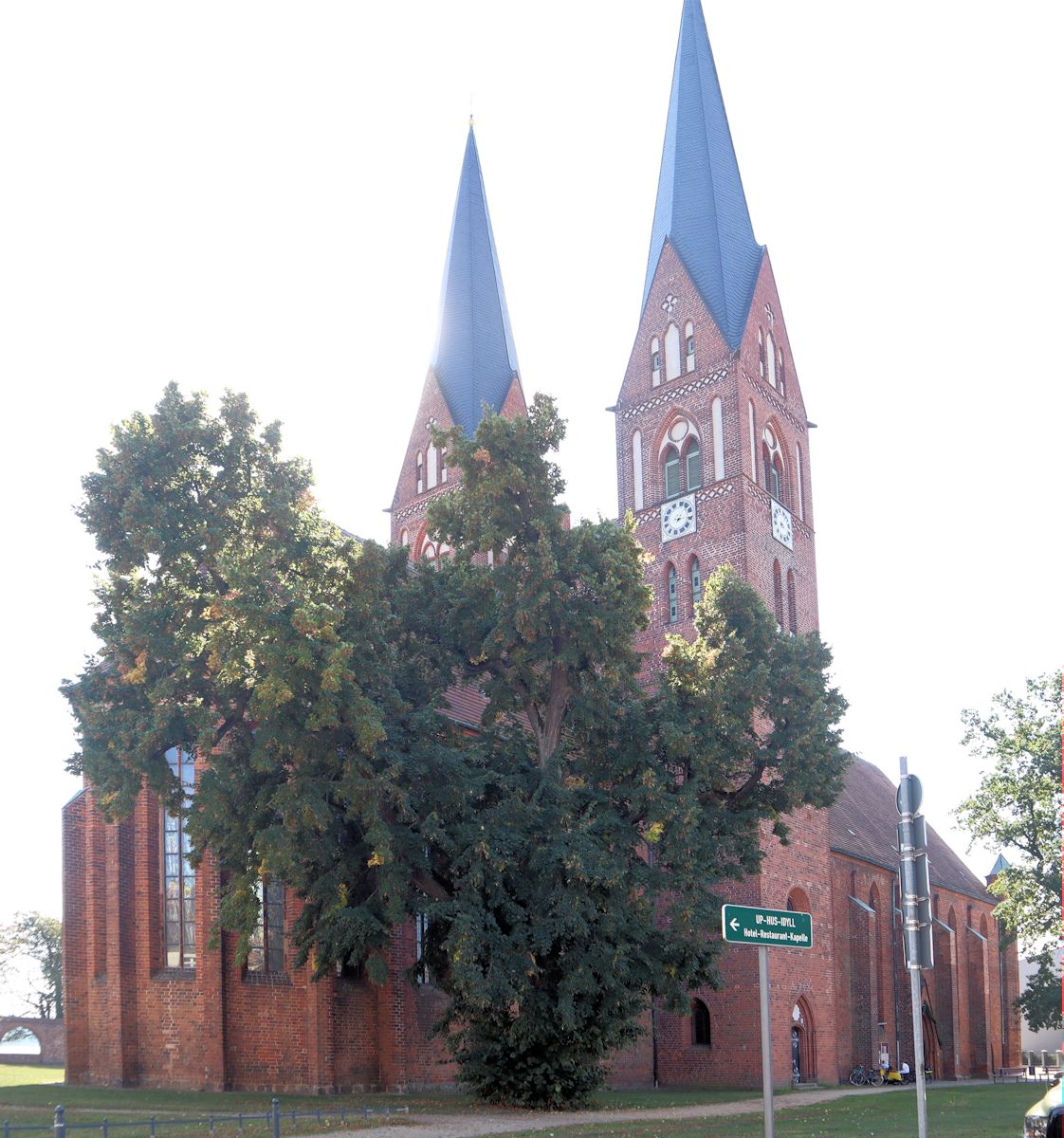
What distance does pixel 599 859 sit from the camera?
20359 millimetres

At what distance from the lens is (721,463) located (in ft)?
117

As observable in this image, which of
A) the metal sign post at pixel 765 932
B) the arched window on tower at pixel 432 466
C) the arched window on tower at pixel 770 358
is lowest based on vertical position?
the metal sign post at pixel 765 932

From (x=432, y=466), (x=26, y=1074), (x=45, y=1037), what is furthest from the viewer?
(x=45, y=1037)

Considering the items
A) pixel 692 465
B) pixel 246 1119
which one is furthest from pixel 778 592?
pixel 246 1119

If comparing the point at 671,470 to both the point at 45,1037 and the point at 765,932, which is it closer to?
the point at 765,932

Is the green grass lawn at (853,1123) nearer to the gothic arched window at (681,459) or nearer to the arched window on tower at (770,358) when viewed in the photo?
the gothic arched window at (681,459)

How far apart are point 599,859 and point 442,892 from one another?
2711 mm

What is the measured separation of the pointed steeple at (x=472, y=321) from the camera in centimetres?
4325

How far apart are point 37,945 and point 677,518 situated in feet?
142

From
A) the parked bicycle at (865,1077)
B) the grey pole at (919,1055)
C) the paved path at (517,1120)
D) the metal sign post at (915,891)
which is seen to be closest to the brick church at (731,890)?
the parked bicycle at (865,1077)

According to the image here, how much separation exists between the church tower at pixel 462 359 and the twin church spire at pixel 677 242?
32 mm

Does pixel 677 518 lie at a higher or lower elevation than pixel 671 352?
lower

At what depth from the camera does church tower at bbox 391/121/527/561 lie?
1699 inches

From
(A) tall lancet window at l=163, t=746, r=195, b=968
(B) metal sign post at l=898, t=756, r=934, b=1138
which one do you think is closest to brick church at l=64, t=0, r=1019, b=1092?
(A) tall lancet window at l=163, t=746, r=195, b=968
